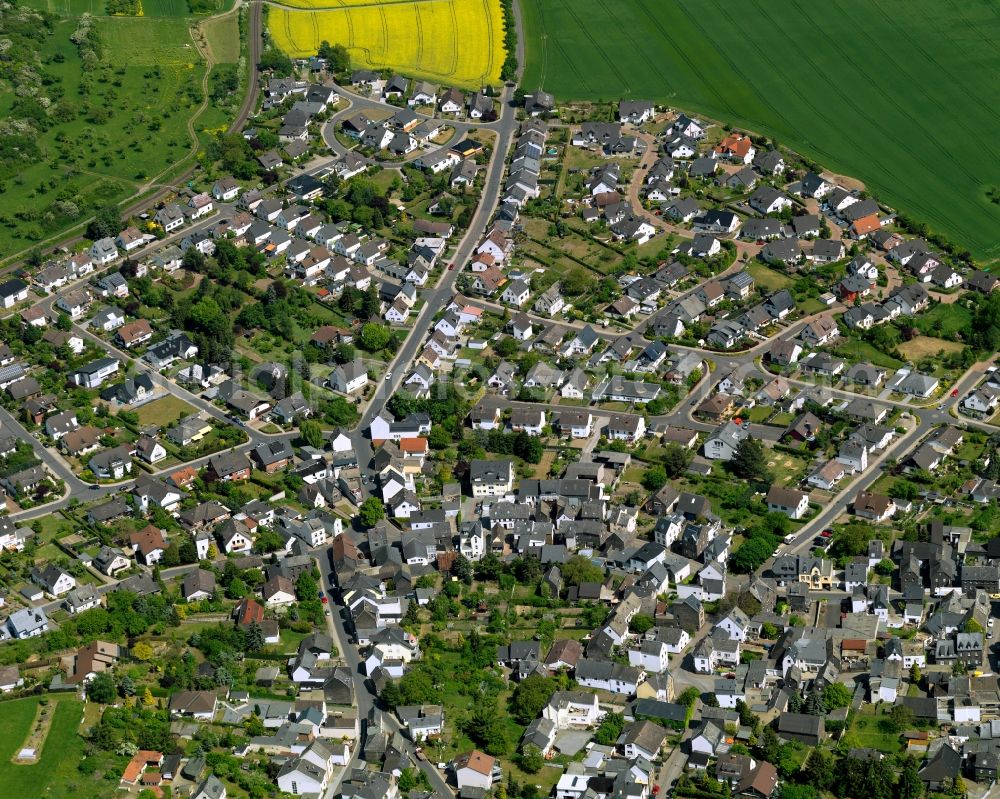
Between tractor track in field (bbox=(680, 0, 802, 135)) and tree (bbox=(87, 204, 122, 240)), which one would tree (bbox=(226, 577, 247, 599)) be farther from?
tractor track in field (bbox=(680, 0, 802, 135))

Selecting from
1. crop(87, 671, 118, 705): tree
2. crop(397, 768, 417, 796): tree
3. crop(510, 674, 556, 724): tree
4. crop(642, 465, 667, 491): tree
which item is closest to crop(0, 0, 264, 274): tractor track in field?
crop(87, 671, 118, 705): tree

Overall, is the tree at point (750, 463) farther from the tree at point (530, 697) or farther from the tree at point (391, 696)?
the tree at point (391, 696)

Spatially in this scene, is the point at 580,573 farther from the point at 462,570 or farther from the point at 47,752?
the point at 47,752

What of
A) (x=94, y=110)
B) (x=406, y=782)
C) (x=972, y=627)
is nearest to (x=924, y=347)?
(x=972, y=627)

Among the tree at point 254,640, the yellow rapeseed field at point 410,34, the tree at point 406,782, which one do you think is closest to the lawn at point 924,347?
the tree at point 254,640

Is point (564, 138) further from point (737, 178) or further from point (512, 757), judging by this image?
point (512, 757)

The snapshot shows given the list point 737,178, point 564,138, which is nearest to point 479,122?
point 564,138
